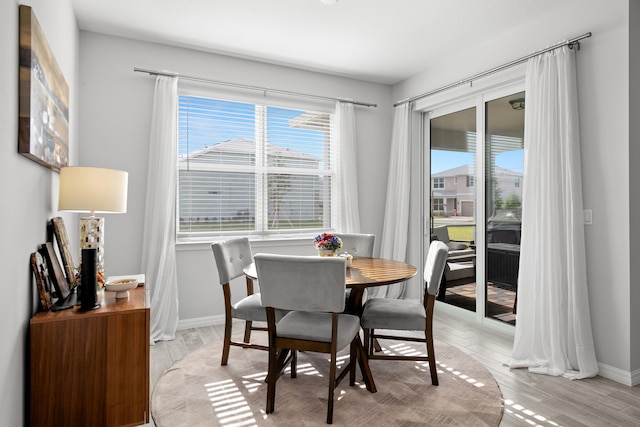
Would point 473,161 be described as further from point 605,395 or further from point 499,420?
point 499,420

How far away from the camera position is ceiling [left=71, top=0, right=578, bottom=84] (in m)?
2.91

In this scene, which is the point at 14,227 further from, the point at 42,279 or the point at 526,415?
the point at 526,415

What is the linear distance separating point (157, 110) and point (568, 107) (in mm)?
3390

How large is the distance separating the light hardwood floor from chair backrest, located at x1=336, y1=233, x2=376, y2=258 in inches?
39.9

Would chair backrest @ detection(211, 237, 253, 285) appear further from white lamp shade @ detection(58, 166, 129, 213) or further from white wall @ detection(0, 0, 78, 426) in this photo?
white wall @ detection(0, 0, 78, 426)

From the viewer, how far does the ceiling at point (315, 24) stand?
9.56 ft

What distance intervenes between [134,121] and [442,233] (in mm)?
3413

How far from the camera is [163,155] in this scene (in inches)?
137

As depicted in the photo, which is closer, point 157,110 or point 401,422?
point 401,422

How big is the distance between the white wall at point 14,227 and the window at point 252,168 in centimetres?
176

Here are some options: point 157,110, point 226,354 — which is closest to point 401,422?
point 226,354

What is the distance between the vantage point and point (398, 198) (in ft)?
14.8

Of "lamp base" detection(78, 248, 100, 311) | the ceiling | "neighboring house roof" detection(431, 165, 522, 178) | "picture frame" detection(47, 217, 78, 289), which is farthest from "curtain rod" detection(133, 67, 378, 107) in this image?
"lamp base" detection(78, 248, 100, 311)
